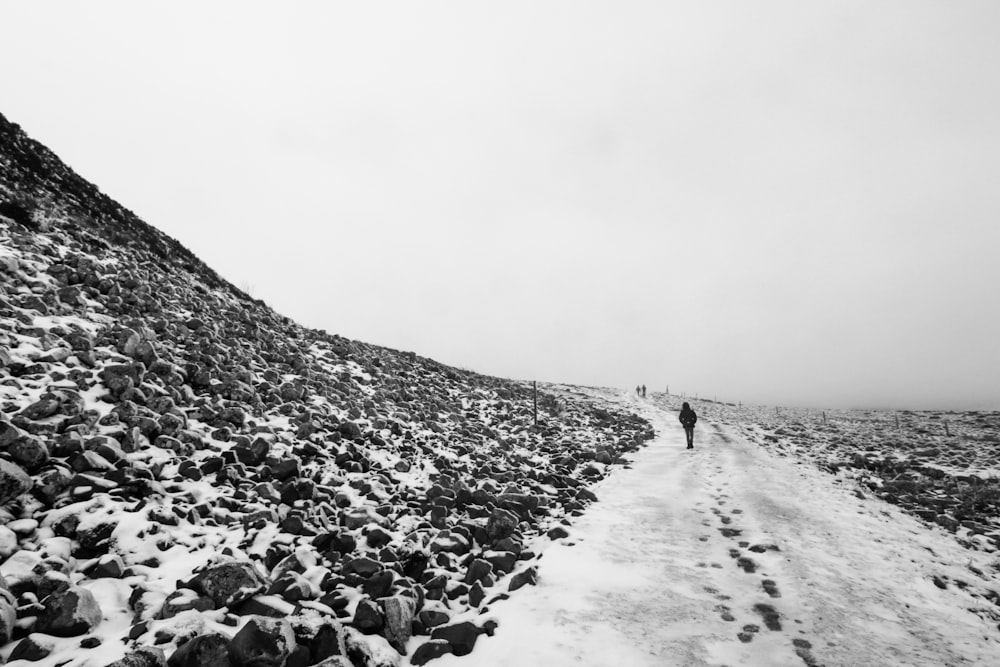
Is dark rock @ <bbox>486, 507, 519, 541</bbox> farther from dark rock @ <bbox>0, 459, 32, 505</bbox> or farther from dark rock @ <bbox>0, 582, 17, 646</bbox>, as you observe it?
dark rock @ <bbox>0, 459, 32, 505</bbox>

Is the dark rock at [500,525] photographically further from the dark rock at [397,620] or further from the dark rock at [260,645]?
the dark rock at [260,645]

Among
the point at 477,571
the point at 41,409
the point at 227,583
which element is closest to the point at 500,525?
the point at 477,571

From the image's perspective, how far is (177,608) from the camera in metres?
5.19

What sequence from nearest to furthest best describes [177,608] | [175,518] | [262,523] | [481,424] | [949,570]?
[177,608]
[175,518]
[262,523]
[949,570]
[481,424]

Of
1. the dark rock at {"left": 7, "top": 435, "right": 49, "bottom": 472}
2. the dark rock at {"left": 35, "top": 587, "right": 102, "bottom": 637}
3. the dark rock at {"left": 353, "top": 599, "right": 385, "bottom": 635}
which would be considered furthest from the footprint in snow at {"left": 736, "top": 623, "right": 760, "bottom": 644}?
the dark rock at {"left": 7, "top": 435, "right": 49, "bottom": 472}

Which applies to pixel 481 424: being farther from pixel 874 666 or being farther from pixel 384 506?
pixel 874 666

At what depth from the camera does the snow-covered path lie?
5.57 metres

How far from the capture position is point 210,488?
309 inches

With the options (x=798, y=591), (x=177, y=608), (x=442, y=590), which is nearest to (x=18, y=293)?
(x=177, y=608)

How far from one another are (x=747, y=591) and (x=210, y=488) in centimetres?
940

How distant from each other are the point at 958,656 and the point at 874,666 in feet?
4.26

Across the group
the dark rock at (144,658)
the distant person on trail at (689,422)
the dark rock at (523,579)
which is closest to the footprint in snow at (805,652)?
the dark rock at (523,579)

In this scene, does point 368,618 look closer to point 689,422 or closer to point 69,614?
point 69,614

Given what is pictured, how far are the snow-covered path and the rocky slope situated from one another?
2.76ft
